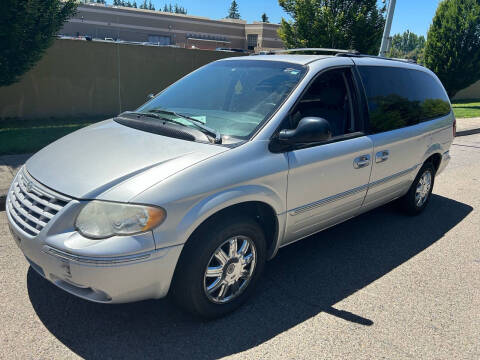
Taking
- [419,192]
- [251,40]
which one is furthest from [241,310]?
[251,40]

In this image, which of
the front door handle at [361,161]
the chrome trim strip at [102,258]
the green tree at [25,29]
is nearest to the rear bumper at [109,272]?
the chrome trim strip at [102,258]

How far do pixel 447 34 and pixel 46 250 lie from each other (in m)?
22.3

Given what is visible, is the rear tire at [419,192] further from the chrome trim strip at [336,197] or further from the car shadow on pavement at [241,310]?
the car shadow on pavement at [241,310]

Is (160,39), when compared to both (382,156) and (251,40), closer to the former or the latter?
(251,40)

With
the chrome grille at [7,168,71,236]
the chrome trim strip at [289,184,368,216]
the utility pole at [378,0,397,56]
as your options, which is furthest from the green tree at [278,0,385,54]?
the chrome grille at [7,168,71,236]

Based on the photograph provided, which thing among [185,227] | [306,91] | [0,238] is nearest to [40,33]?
[0,238]

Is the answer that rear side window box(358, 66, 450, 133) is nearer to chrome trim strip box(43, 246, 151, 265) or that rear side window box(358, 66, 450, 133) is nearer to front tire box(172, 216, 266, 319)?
front tire box(172, 216, 266, 319)

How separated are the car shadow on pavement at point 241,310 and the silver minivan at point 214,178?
0.68 ft

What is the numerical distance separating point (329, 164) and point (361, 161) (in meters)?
0.48

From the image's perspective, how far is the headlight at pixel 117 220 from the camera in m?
2.46

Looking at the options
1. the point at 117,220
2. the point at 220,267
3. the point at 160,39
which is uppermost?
the point at 160,39

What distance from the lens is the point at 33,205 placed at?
8.96 ft

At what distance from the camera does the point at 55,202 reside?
8.57 feet

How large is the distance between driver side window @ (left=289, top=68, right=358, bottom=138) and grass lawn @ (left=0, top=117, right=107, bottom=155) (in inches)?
196
